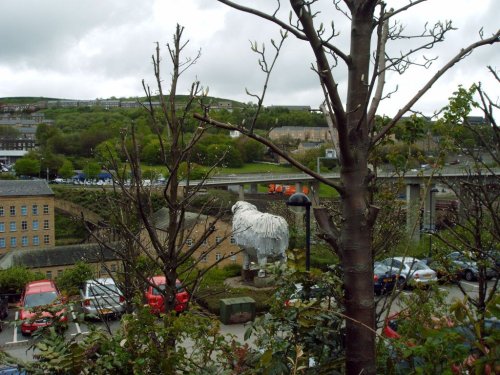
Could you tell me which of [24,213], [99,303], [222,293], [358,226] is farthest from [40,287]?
[24,213]

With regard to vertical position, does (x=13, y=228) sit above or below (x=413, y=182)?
below

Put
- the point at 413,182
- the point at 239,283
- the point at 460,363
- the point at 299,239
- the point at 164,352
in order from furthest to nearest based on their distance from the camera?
1. the point at 413,182
2. the point at 299,239
3. the point at 239,283
4. the point at 164,352
5. the point at 460,363

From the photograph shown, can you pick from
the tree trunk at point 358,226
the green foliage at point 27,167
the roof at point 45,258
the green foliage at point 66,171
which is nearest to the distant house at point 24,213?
the roof at point 45,258

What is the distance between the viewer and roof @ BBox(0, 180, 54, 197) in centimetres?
5091

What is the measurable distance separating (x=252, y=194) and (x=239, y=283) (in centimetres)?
3688

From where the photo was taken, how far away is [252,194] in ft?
197

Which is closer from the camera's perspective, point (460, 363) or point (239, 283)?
point (460, 363)

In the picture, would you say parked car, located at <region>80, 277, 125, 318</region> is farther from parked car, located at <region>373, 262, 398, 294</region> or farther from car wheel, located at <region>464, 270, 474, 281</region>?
car wheel, located at <region>464, 270, 474, 281</region>

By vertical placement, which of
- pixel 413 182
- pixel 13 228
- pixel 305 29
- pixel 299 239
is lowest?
pixel 13 228

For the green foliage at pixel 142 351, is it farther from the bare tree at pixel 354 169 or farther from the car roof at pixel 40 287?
the car roof at pixel 40 287

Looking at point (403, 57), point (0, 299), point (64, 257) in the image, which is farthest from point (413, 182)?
point (403, 57)

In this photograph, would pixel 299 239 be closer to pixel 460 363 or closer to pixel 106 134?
pixel 460 363

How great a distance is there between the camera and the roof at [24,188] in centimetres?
5091

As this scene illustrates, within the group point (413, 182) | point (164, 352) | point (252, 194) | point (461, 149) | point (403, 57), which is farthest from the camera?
point (252, 194)
